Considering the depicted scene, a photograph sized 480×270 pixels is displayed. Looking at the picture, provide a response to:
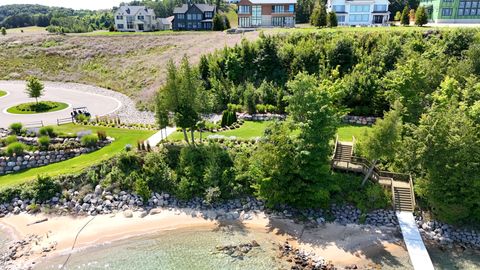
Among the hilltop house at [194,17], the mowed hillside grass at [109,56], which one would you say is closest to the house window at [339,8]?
the mowed hillside grass at [109,56]

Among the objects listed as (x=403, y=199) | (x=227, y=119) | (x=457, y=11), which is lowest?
(x=403, y=199)

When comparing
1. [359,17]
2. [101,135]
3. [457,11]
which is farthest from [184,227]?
[359,17]

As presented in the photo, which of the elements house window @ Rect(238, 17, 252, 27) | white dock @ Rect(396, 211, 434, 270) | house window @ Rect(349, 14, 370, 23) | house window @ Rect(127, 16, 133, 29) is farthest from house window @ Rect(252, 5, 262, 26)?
white dock @ Rect(396, 211, 434, 270)

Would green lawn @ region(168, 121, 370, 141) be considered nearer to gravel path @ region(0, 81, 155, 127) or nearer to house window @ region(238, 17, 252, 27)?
gravel path @ region(0, 81, 155, 127)

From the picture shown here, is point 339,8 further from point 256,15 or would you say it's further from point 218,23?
point 218,23

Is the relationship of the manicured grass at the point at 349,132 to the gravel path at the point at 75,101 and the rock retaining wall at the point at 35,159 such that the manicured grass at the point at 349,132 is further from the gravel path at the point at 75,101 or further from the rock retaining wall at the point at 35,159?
the rock retaining wall at the point at 35,159

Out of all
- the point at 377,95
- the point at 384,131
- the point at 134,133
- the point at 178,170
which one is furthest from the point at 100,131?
the point at 377,95

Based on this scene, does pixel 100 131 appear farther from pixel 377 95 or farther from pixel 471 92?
pixel 471 92
